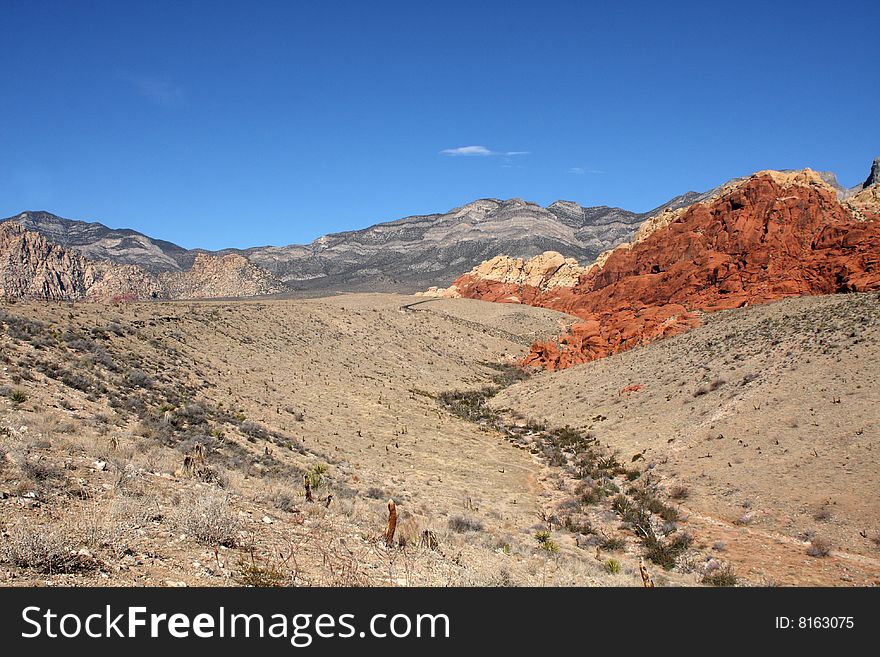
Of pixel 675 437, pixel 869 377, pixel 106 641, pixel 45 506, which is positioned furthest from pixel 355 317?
pixel 106 641

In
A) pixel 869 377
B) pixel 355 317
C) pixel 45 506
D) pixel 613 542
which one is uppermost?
pixel 355 317

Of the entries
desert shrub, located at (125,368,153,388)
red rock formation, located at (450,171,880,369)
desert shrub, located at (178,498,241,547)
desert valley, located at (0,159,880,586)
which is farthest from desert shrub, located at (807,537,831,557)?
red rock formation, located at (450,171,880,369)

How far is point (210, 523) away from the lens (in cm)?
696

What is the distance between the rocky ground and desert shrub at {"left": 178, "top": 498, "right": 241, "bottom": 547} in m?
0.05

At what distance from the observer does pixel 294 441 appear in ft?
61.7

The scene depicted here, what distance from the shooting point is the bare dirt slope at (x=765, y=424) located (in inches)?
464

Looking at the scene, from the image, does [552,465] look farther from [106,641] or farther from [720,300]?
[720,300]

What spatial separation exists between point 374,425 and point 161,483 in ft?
50.2

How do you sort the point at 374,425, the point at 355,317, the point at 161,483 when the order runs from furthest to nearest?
the point at 355,317 < the point at 374,425 < the point at 161,483

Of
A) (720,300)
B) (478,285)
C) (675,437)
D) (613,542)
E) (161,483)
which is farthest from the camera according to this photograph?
(478,285)

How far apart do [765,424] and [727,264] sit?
1502 inches

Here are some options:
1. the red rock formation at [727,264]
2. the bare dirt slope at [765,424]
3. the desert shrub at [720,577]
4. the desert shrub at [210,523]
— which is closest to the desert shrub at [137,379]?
the desert shrub at [210,523]

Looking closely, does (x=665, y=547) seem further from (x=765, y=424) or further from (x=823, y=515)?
(x=765, y=424)

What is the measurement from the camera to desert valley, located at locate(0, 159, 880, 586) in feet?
23.6
